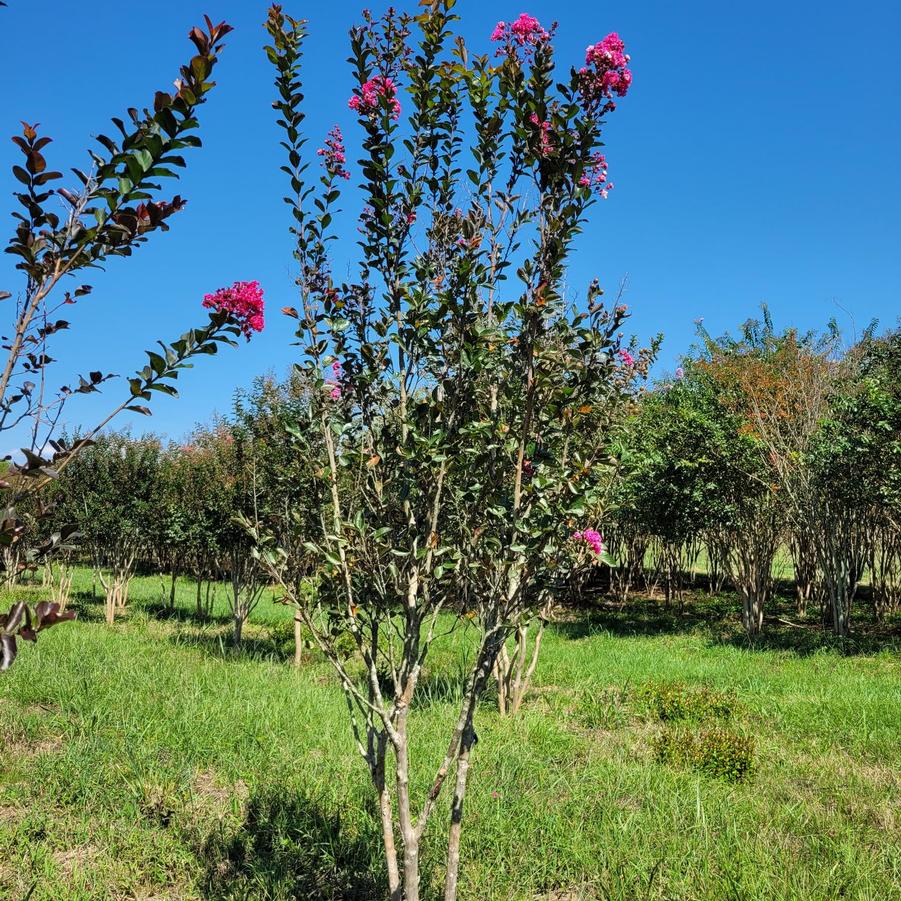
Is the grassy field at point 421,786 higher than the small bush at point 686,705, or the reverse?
the small bush at point 686,705

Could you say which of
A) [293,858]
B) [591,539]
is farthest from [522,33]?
[293,858]

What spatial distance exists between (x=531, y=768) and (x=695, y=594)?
15.6 meters

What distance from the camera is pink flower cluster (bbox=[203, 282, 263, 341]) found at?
221 cm

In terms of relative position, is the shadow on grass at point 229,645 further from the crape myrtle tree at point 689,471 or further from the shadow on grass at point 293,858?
the crape myrtle tree at point 689,471

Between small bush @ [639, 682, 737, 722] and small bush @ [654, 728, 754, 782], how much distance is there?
103 centimetres

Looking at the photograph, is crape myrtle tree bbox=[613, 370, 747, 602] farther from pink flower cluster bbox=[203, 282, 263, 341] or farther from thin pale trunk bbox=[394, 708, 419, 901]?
pink flower cluster bbox=[203, 282, 263, 341]

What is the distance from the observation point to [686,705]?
7.13m

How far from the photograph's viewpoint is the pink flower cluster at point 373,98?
9.40 ft

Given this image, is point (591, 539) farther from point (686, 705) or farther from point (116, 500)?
point (116, 500)

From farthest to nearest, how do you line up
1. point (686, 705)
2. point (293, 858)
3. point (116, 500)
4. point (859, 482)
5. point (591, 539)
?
point (116, 500)
point (859, 482)
point (686, 705)
point (293, 858)
point (591, 539)

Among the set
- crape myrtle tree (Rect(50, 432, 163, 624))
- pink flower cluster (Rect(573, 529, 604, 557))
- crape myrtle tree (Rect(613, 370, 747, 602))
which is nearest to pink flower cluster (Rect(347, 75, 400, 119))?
pink flower cluster (Rect(573, 529, 604, 557))

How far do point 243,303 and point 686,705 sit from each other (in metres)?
6.58

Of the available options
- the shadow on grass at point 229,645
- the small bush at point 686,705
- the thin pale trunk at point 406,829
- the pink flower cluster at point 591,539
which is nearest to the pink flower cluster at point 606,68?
the pink flower cluster at point 591,539

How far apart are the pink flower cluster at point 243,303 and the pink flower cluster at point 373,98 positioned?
1.13 meters
